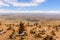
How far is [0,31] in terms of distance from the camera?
30875 mm

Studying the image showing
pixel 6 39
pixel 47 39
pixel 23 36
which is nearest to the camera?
A: pixel 47 39

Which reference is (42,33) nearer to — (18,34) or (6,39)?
(18,34)

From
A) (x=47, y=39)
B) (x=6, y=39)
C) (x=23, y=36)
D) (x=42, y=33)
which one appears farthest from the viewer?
(x=42, y=33)

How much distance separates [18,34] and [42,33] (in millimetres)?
4819

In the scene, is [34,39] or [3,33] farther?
[3,33]

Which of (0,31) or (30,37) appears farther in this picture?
(0,31)

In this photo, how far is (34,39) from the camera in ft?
84.7

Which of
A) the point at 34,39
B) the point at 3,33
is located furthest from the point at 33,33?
the point at 3,33

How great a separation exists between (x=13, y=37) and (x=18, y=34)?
188 centimetres

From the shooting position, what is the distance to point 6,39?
25375 millimetres

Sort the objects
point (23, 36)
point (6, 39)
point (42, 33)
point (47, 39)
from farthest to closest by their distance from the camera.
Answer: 1. point (42, 33)
2. point (23, 36)
3. point (6, 39)
4. point (47, 39)

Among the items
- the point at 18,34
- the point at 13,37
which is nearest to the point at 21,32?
the point at 18,34

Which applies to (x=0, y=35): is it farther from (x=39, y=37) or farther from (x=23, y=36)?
(x=39, y=37)

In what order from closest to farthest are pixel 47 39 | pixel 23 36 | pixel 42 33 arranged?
pixel 47 39 → pixel 23 36 → pixel 42 33
